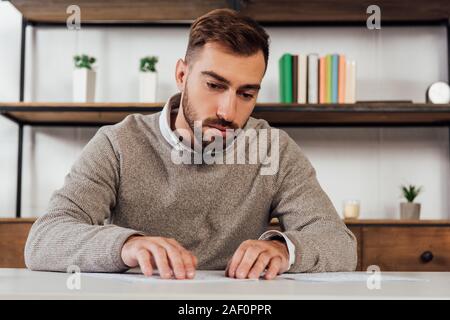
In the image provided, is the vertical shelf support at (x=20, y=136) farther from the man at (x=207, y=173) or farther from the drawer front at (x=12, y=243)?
the man at (x=207, y=173)

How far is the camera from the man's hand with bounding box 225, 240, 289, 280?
3.30 feet

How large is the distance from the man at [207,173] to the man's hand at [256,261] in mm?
235

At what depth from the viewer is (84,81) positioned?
2.61 m

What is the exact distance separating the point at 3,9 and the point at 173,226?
1795 millimetres

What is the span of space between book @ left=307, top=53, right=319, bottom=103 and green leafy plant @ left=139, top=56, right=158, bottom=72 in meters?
0.61

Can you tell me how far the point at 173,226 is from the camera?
A: 4.89 feet

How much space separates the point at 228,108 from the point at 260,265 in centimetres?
49

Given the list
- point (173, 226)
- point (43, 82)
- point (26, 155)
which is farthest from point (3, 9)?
point (173, 226)

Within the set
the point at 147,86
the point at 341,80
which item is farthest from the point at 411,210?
the point at 147,86

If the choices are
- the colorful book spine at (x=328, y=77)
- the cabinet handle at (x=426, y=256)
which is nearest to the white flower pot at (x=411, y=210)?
the cabinet handle at (x=426, y=256)

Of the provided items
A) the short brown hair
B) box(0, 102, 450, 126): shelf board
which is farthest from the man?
box(0, 102, 450, 126): shelf board

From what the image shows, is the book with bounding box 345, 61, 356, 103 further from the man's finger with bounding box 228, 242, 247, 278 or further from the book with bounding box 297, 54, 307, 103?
the man's finger with bounding box 228, 242, 247, 278

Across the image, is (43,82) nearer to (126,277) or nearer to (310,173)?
(310,173)

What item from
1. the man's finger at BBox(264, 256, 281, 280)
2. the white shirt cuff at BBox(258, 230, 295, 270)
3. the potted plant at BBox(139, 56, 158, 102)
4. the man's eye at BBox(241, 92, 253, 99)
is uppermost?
the potted plant at BBox(139, 56, 158, 102)
